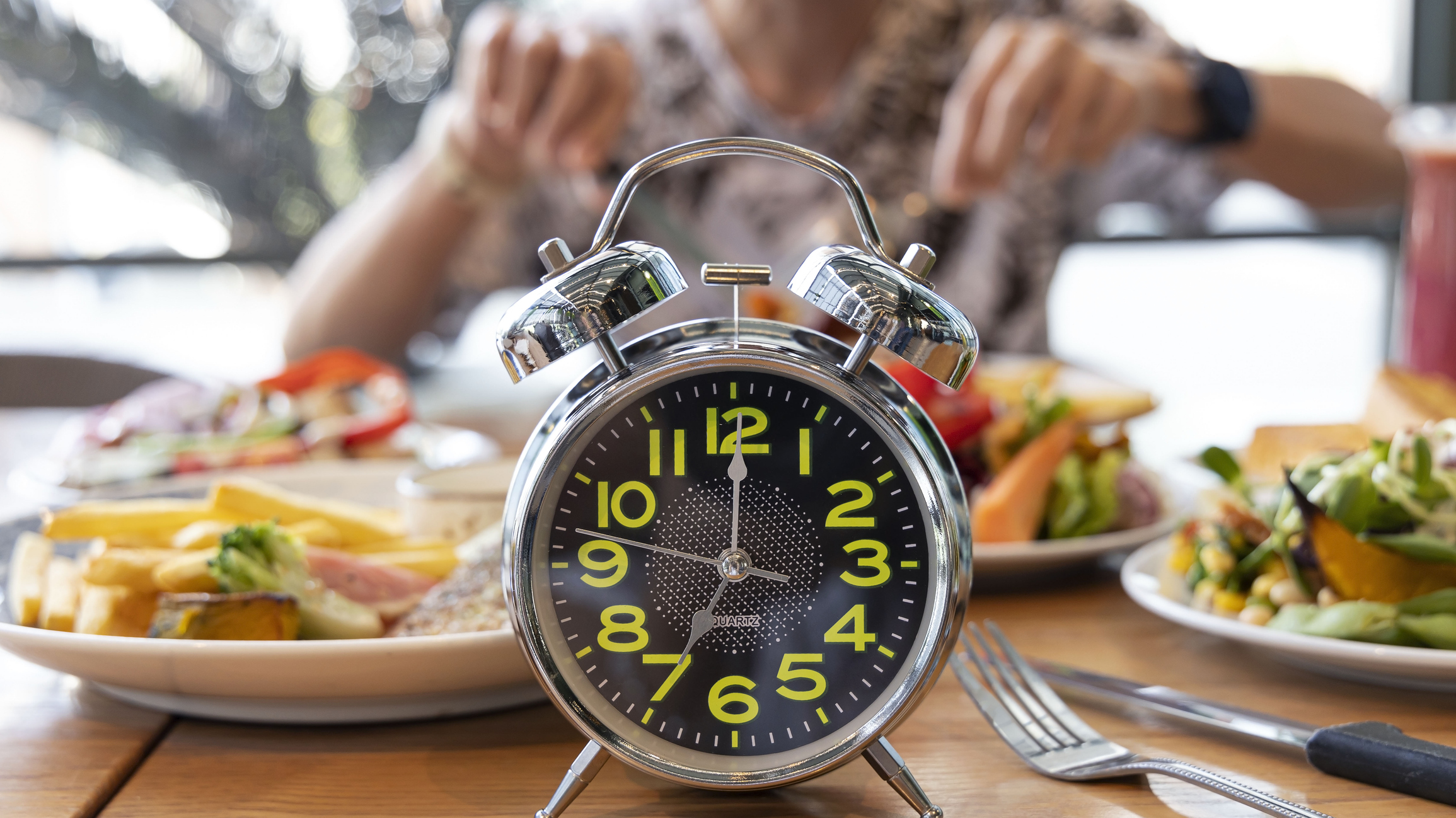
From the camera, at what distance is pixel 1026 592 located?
110cm

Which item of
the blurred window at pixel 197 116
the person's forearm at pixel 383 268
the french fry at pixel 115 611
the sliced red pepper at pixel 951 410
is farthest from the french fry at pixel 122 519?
the blurred window at pixel 197 116

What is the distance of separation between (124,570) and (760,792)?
0.54m

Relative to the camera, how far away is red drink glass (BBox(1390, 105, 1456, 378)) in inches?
58.7

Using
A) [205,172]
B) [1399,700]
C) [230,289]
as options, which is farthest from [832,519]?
[230,289]

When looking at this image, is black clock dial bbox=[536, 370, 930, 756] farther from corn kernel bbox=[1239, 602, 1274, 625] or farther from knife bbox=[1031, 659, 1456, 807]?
corn kernel bbox=[1239, 602, 1274, 625]

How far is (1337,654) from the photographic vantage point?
0.78m

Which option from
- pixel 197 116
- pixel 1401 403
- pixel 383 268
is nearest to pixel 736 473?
pixel 1401 403

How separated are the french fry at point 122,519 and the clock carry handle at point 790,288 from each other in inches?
21.3

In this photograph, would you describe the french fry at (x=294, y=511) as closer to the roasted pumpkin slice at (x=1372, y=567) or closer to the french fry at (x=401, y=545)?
the french fry at (x=401, y=545)

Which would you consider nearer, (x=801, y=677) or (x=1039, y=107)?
(x=801, y=677)

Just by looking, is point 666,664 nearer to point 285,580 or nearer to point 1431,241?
point 285,580

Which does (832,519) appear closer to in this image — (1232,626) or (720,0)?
(1232,626)

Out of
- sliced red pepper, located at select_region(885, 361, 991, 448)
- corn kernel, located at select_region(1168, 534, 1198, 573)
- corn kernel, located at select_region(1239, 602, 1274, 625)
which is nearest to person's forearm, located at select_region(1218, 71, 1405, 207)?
sliced red pepper, located at select_region(885, 361, 991, 448)

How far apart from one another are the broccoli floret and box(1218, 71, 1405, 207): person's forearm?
255 centimetres
